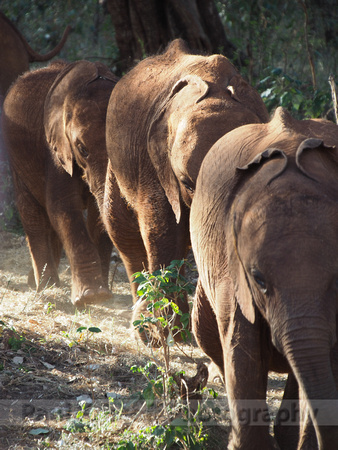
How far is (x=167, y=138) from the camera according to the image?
4.62 m

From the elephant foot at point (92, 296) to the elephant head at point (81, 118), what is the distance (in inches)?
35.1

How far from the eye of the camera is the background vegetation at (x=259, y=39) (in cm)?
786

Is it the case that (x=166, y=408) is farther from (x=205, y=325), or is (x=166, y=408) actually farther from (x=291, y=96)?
(x=291, y=96)

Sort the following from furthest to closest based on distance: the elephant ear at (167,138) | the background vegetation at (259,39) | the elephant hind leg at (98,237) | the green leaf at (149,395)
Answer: the background vegetation at (259,39) → the elephant hind leg at (98,237) → the elephant ear at (167,138) → the green leaf at (149,395)

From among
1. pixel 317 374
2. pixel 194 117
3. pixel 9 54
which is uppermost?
pixel 194 117

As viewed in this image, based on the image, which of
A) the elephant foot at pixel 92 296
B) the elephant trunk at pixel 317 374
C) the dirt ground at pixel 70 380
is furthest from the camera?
the elephant foot at pixel 92 296

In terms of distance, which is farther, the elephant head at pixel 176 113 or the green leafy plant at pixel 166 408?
the elephant head at pixel 176 113

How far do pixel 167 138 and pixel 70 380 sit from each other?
1580 millimetres

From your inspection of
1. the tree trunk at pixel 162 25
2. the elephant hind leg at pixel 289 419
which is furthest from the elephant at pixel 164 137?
the tree trunk at pixel 162 25

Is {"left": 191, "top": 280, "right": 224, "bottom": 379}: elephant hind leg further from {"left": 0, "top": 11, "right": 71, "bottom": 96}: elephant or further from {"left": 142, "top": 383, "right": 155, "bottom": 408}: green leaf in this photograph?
{"left": 0, "top": 11, "right": 71, "bottom": 96}: elephant

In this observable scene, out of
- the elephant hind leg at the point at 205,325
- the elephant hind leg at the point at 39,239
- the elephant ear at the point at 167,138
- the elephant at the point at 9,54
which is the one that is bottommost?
the elephant hind leg at the point at 39,239

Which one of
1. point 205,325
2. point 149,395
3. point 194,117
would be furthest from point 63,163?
point 149,395

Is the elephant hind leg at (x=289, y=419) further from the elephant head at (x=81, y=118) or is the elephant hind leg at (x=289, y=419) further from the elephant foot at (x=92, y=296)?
the elephant foot at (x=92, y=296)

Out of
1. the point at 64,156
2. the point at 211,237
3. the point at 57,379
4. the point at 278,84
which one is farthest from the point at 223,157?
the point at 278,84
